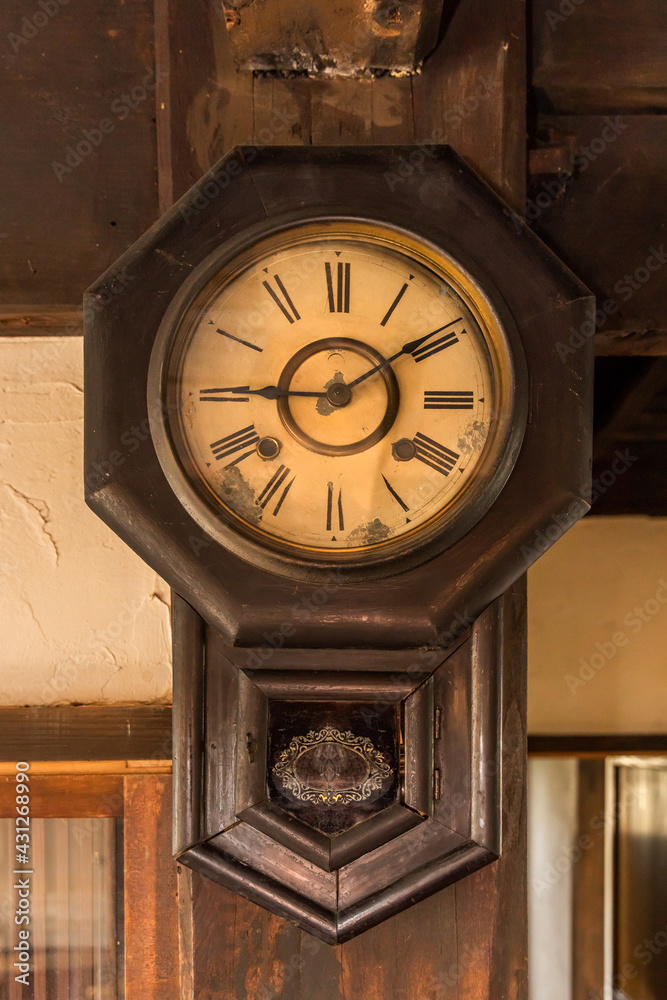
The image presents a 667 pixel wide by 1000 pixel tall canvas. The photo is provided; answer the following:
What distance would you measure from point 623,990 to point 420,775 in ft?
6.28

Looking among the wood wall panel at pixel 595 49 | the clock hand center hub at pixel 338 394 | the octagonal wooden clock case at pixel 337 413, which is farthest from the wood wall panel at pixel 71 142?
the wood wall panel at pixel 595 49

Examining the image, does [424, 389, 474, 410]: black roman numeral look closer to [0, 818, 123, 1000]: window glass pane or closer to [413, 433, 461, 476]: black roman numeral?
[413, 433, 461, 476]: black roman numeral

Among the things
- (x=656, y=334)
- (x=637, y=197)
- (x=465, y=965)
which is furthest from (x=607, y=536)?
(x=465, y=965)

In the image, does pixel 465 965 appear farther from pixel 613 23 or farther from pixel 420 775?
pixel 613 23

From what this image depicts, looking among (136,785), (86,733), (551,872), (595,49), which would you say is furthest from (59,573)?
(551,872)

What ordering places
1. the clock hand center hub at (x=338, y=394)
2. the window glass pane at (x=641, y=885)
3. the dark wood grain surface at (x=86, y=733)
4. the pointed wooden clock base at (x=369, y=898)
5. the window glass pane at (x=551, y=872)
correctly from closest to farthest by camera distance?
the clock hand center hub at (x=338, y=394)
the pointed wooden clock base at (x=369, y=898)
the dark wood grain surface at (x=86, y=733)
the window glass pane at (x=641, y=885)
the window glass pane at (x=551, y=872)

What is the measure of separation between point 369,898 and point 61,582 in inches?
32.2

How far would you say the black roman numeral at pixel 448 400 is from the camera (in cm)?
96

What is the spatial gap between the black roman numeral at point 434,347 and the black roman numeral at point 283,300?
0.18 meters

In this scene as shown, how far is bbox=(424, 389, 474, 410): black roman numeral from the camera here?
96 centimetres

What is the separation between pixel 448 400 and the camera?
96 cm

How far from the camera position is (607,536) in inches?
83.2

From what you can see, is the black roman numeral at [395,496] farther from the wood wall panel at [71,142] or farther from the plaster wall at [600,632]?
the plaster wall at [600,632]

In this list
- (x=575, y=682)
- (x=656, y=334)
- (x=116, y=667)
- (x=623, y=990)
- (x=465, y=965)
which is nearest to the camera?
(x=465, y=965)
